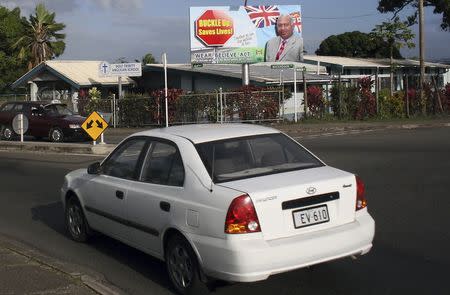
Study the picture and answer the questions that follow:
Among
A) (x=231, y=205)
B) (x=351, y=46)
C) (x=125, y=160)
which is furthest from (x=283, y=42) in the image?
(x=351, y=46)

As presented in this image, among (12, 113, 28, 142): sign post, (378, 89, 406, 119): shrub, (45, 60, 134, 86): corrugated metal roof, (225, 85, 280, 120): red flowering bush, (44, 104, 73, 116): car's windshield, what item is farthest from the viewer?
(45, 60, 134, 86): corrugated metal roof

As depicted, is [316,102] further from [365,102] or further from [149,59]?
[149,59]

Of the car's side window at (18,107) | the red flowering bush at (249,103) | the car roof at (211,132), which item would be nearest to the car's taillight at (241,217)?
the car roof at (211,132)

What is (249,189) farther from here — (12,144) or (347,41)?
(347,41)

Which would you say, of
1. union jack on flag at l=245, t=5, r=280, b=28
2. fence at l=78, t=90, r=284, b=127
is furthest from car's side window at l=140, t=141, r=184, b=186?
union jack on flag at l=245, t=5, r=280, b=28

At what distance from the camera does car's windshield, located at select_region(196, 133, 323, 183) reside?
215 inches

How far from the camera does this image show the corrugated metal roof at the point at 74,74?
1426 inches

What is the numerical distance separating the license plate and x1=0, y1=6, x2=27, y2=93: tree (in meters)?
56.4

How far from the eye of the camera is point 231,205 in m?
4.90

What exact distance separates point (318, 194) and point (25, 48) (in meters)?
56.2

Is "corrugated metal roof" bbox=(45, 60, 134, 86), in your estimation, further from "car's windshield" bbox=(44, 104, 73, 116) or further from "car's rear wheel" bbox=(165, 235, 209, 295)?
"car's rear wheel" bbox=(165, 235, 209, 295)

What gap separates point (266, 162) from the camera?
5.75m

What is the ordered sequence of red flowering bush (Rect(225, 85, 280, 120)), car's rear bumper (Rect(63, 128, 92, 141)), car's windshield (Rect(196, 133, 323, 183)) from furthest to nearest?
red flowering bush (Rect(225, 85, 280, 120)) < car's rear bumper (Rect(63, 128, 92, 141)) < car's windshield (Rect(196, 133, 323, 183))

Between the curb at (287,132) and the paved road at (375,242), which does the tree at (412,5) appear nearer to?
the curb at (287,132)
